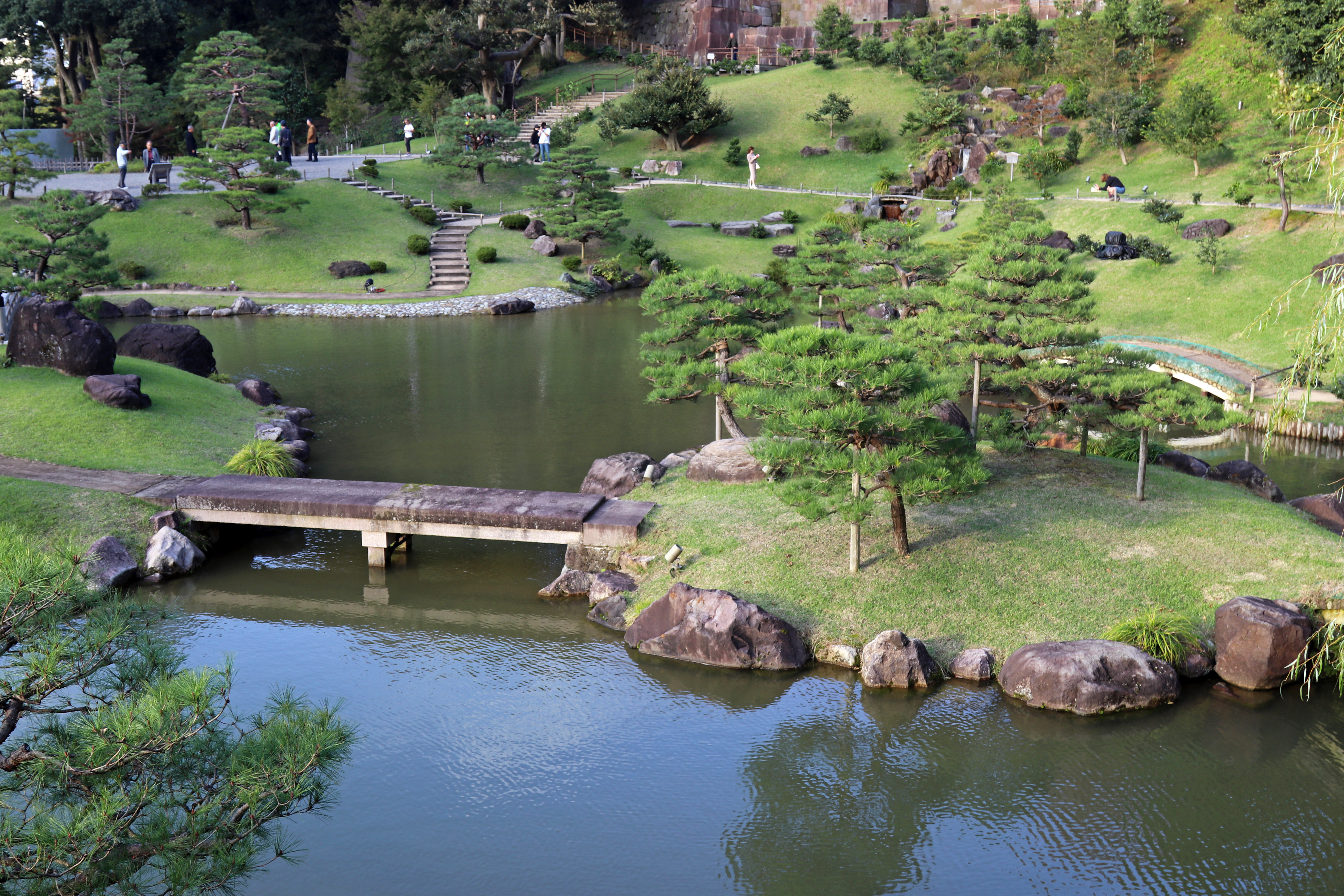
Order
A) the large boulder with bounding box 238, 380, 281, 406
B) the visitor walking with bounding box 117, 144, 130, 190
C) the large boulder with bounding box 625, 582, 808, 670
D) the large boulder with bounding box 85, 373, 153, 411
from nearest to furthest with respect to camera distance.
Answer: the large boulder with bounding box 625, 582, 808, 670
the large boulder with bounding box 85, 373, 153, 411
the large boulder with bounding box 238, 380, 281, 406
the visitor walking with bounding box 117, 144, 130, 190

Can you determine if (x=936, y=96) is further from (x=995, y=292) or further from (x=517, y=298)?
(x=995, y=292)

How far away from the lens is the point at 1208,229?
3491 centimetres

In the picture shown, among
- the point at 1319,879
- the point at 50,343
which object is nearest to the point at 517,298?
the point at 50,343

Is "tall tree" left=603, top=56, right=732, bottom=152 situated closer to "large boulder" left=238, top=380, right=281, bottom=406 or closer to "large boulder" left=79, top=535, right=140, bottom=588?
"large boulder" left=238, top=380, right=281, bottom=406

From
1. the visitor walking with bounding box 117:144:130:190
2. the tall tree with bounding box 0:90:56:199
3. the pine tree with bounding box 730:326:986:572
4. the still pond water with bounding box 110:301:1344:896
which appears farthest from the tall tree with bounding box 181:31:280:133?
the pine tree with bounding box 730:326:986:572

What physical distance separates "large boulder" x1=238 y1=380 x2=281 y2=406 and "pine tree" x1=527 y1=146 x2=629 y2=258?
72.8 feet

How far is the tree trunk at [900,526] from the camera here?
49.6ft

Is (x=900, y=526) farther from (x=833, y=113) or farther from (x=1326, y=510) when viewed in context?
(x=833, y=113)

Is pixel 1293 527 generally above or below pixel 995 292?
below

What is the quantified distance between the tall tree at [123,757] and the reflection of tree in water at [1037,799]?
18.2ft

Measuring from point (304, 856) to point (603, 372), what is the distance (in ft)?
71.3

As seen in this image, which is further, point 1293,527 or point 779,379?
point 1293,527

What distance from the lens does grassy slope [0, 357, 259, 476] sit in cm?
1947

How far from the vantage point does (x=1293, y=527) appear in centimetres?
1599
